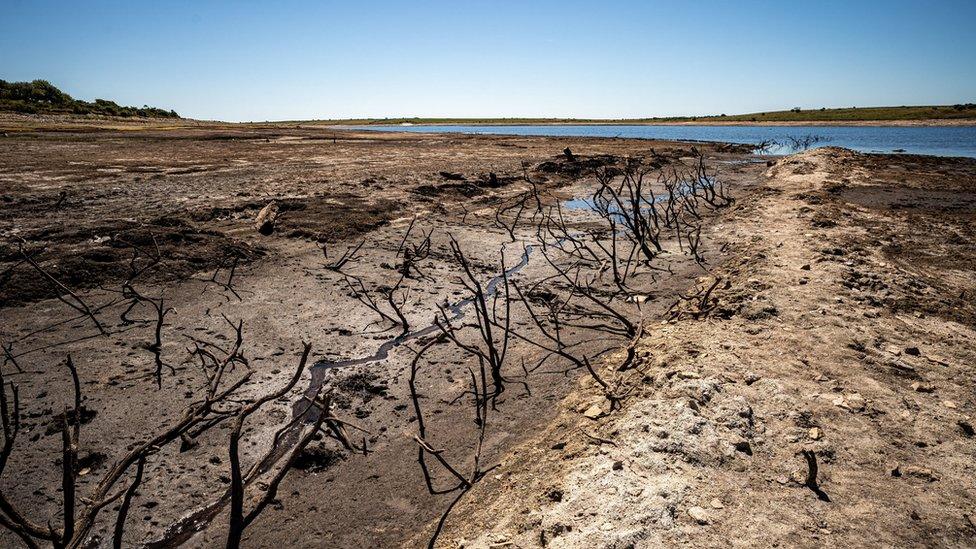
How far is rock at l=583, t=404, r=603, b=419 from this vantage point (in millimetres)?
3531

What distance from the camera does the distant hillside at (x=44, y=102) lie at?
40.1m

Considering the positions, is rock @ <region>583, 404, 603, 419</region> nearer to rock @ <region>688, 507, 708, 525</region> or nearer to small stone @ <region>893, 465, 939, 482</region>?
rock @ <region>688, 507, 708, 525</region>

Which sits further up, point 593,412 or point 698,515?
point 698,515

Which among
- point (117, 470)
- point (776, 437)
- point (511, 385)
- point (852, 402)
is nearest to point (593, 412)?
point (511, 385)

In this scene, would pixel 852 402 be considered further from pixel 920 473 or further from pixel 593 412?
pixel 593 412

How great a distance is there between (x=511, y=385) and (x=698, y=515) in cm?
215

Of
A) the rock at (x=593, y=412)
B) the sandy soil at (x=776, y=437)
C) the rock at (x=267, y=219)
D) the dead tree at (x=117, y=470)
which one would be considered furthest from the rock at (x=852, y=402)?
the rock at (x=267, y=219)

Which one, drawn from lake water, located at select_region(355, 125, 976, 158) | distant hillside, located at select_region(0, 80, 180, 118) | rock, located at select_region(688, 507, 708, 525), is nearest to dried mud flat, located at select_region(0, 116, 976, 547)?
rock, located at select_region(688, 507, 708, 525)

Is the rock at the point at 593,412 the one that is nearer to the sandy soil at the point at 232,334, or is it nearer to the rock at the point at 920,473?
the sandy soil at the point at 232,334

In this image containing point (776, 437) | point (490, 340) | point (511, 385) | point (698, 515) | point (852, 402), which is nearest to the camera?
point (698, 515)

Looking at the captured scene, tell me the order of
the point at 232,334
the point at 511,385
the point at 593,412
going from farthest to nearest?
the point at 232,334 < the point at 511,385 < the point at 593,412

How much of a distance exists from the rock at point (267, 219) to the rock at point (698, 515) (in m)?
8.14

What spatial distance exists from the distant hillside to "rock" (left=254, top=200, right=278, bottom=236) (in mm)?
45856

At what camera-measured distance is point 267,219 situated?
8914 millimetres
